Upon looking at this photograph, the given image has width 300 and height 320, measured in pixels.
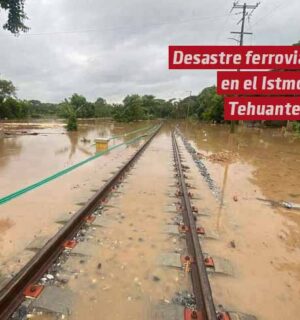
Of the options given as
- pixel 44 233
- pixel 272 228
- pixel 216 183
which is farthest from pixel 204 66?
pixel 44 233

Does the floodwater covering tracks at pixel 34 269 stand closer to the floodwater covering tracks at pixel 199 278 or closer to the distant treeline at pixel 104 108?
the floodwater covering tracks at pixel 199 278

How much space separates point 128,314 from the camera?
2811 mm

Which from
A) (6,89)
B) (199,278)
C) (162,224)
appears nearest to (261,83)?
(162,224)

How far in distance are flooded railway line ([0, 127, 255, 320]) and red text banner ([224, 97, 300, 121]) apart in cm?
278

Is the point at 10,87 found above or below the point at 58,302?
above

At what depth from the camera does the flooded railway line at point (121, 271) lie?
9.30 ft

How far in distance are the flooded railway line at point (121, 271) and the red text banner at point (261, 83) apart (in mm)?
3234

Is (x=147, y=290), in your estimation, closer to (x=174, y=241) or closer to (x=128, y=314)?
(x=128, y=314)

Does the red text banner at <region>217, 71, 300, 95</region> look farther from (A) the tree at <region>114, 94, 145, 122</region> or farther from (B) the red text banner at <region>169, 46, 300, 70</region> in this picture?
(A) the tree at <region>114, 94, 145, 122</region>

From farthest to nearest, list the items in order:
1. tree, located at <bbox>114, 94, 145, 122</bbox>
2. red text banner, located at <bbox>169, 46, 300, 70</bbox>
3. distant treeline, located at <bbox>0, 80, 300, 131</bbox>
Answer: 1. tree, located at <bbox>114, 94, 145, 122</bbox>
2. distant treeline, located at <bbox>0, 80, 300, 131</bbox>
3. red text banner, located at <bbox>169, 46, 300, 70</bbox>

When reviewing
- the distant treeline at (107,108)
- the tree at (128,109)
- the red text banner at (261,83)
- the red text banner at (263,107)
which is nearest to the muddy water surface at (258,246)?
the red text banner at (263,107)

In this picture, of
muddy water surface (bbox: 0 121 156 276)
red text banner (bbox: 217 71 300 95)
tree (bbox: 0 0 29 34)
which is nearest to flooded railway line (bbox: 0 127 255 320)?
muddy water surface (bbox: 0 121 156 276)

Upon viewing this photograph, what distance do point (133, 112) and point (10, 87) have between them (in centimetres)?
3764

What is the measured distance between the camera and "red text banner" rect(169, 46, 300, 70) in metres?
6.37
